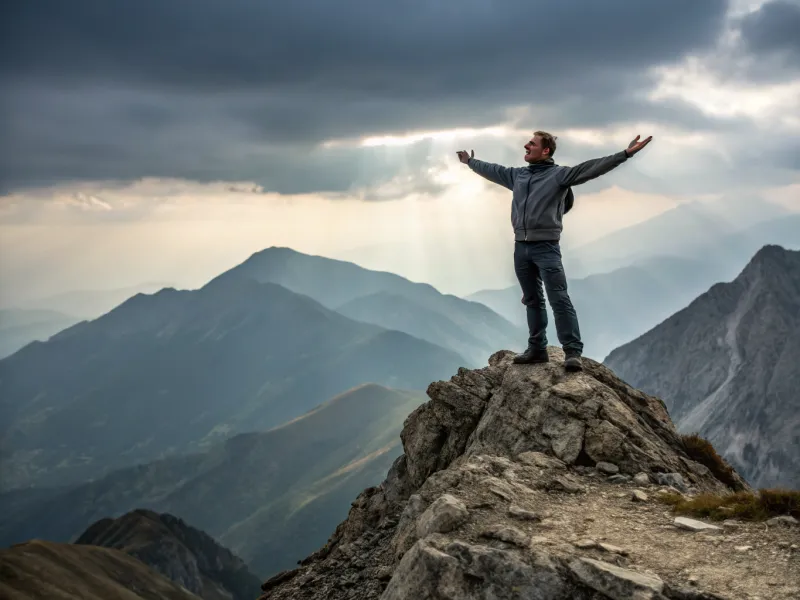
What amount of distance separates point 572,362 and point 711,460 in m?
4.06

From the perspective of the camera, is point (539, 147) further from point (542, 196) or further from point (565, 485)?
point (565, 485)

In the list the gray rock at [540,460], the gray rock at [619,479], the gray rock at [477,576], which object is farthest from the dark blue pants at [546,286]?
the gray rock at [477,576]

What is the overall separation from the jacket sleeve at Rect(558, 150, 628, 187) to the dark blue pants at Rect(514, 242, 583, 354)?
1579mm

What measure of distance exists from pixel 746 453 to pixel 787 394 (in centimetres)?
2283

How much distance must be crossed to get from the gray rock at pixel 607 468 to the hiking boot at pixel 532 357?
169 inches

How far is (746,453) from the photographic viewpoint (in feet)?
598

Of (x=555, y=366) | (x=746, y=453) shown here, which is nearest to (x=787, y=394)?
(x=746, y=453)

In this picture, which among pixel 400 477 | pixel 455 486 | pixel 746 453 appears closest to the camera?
pixel 455 486

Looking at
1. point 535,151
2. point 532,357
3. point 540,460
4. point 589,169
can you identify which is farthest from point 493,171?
point 540,460

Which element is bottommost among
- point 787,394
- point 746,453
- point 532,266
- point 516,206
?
point 746,453

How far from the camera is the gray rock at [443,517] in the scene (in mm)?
10633

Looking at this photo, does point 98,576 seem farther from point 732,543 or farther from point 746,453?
point 732,543

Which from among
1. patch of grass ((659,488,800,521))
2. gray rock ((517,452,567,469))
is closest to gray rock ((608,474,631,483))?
gray rock ((517,452,567,469))

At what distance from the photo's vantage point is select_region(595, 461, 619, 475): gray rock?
1377cm
